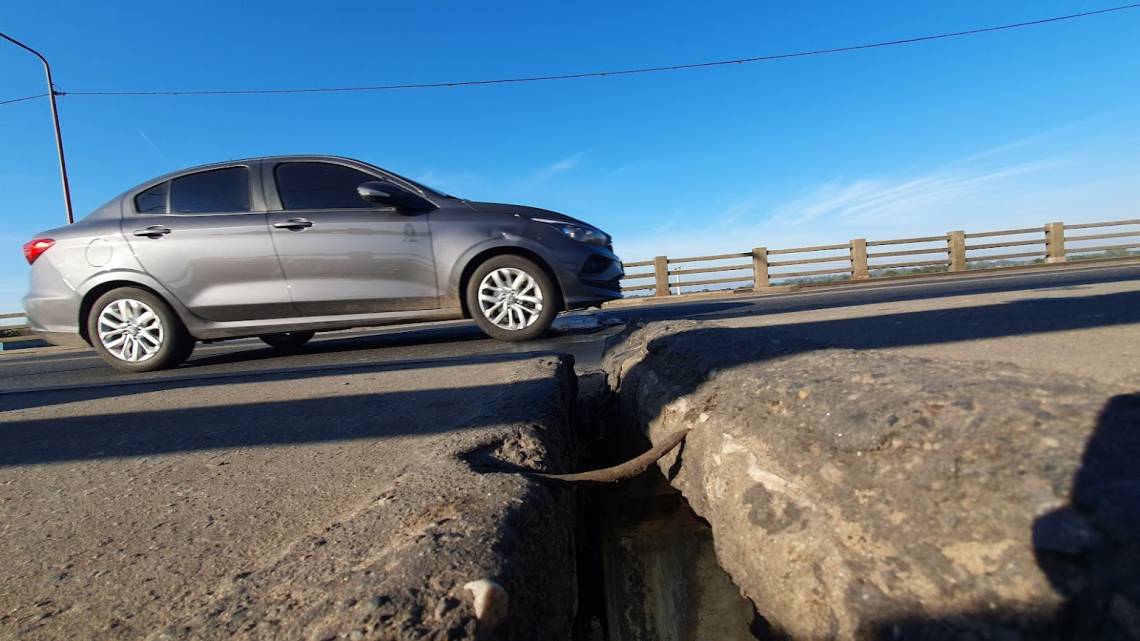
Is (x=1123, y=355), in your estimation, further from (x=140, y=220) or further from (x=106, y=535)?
(x=140, y=220)

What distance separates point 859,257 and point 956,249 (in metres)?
2.78

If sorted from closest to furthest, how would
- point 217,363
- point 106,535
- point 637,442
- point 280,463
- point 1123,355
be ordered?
point 106,535, point 280,463, point 637,442, point 1123,355, point 217,363

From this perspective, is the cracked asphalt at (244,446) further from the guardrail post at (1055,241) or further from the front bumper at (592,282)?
the guardrail post at (1055,241)

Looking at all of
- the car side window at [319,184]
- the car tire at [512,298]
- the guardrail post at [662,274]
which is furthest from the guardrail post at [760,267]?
the car side window at [319,184]

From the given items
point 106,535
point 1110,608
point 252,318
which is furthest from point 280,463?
point 252,318

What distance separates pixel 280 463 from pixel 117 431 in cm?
101

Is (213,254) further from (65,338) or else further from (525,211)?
(525,211)

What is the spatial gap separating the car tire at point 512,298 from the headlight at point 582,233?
353 millimetres

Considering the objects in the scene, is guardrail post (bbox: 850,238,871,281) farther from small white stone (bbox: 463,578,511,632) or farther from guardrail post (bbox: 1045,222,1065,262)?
small white stone (bbox: 463,578,511,632)

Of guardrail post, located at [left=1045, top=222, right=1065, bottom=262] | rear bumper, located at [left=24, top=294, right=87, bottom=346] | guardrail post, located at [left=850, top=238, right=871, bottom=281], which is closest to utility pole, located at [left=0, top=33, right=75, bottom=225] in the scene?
rear bumper, located at [left=24, top=294, right=87, bottom=346]

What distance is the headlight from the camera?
4.37m

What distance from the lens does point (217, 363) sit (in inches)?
176

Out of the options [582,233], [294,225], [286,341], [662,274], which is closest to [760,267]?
[662,274]

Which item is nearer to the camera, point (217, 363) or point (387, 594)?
point (387, 594)
